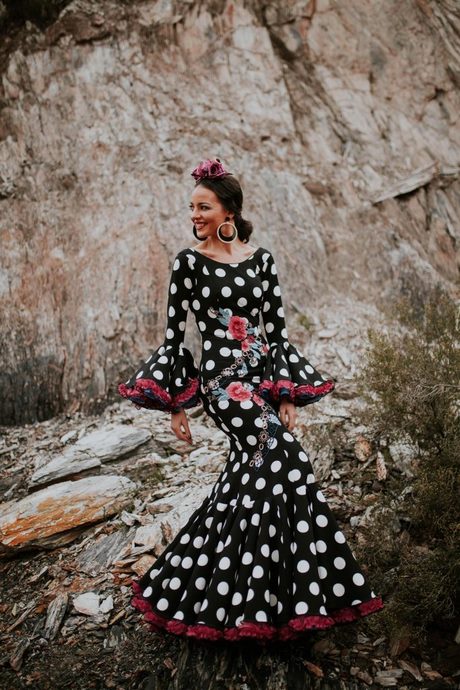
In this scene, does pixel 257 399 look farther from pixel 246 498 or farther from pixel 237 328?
pixel 246 498

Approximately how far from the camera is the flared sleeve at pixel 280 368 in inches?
135

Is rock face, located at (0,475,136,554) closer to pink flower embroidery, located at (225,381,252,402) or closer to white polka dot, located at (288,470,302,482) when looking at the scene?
pink flower embroidery, located at (225,381,252,402)

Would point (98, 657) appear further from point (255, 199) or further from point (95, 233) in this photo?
point (255, 199)

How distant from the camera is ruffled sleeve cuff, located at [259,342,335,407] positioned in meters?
3.42

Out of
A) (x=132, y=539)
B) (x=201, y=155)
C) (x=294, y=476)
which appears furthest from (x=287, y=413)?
(x=201, y=155)

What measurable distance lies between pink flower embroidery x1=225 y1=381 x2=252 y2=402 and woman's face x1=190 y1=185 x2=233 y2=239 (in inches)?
37.1

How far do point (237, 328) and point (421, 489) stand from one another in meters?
1.58

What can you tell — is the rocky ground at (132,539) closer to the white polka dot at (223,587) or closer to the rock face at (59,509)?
the rock face at (59,509)

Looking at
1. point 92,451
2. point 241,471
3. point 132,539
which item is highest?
point 241,471

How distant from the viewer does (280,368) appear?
138 inches

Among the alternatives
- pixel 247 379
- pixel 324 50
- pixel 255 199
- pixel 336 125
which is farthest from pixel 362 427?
pixel 324 50

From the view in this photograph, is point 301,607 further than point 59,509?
No

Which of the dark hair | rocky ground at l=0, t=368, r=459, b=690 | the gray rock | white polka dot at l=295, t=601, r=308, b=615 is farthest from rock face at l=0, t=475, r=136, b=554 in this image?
the dark hair

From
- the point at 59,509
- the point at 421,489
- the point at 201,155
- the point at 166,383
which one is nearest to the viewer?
the point at 166,383
